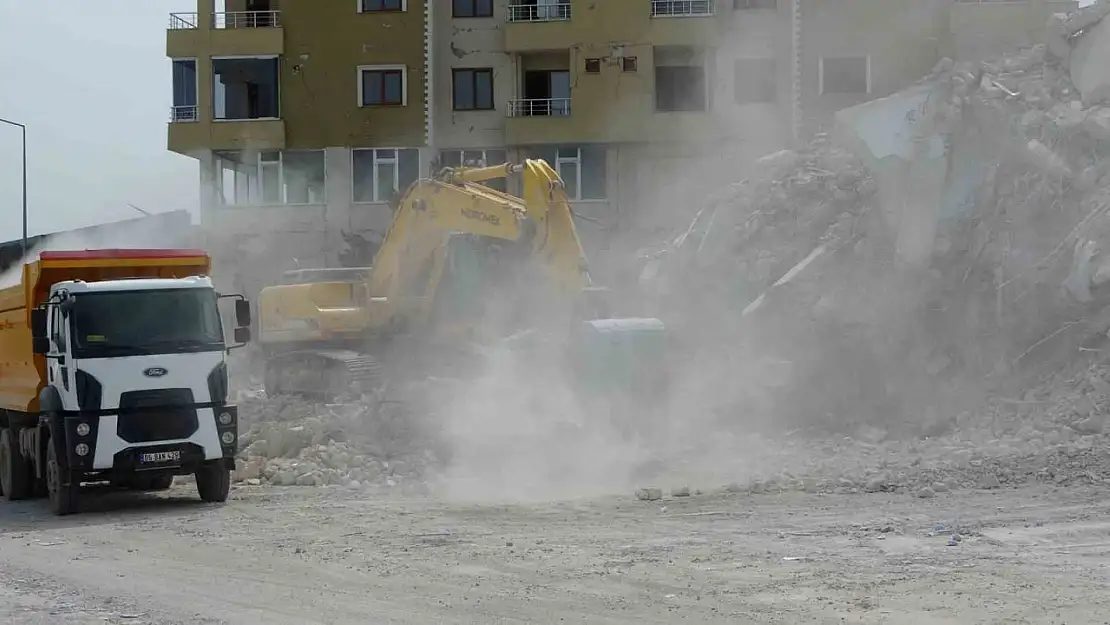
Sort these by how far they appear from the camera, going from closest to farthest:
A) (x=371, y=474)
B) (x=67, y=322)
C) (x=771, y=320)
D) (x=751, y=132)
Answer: (x=67, y=322) < (x=371, y=474) < (x=771, y=320) < (x=751, y=132)

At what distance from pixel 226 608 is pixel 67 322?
22.5 feet

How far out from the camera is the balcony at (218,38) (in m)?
40.9

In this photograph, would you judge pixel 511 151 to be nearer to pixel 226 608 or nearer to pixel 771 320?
pixel 771 320

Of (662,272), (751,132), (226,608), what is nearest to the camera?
(226,608)

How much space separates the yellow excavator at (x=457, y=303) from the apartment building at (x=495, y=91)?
1654 centimetres

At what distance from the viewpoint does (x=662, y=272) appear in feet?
84.7

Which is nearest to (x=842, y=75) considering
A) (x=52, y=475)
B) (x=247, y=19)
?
(x=247, y=19)

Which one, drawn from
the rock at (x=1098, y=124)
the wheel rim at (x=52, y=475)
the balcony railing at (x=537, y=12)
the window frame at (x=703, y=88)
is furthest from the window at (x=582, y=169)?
the wheel rim at (x=52, y=475)

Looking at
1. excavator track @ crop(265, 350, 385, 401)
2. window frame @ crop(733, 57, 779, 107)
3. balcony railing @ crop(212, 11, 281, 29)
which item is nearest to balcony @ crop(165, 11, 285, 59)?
balcony railing @ crop(212, 11, 281, 29)

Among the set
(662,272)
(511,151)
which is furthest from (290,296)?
(511,151)

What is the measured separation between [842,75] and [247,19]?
63.1 feet

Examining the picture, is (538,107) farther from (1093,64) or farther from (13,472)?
(13,472)

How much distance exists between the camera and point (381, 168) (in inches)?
1640

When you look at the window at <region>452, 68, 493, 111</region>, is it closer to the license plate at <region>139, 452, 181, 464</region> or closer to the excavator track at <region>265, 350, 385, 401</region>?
the excavator track at <region>265, 350, 385, 401</region>
